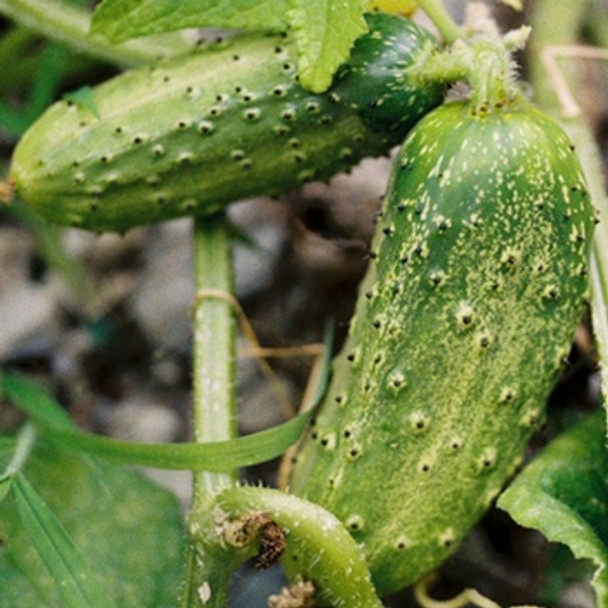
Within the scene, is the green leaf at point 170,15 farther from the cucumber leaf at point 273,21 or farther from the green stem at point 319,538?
the green stem at point 319,538

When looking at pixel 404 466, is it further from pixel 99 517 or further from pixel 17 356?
pixel 17 356

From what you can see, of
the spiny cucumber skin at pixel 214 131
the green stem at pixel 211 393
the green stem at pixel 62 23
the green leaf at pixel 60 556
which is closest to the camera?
the green leaf at pixel 60 556

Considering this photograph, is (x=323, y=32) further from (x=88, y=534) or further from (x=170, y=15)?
(x=88, y=534)

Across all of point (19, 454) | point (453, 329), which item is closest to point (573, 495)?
point (453, 329)

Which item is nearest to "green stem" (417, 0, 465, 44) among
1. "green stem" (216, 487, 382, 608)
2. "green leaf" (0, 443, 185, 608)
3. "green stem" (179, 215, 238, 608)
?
"green stem" (179, 215, 238, 608)

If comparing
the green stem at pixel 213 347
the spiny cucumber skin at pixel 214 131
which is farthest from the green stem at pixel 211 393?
the spiny cucumber skin at pixel 214 131

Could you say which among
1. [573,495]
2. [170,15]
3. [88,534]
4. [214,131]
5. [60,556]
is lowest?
[88,534]

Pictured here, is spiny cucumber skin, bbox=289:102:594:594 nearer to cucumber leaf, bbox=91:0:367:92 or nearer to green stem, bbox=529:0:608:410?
green stem, bbox=529:0:608:410
